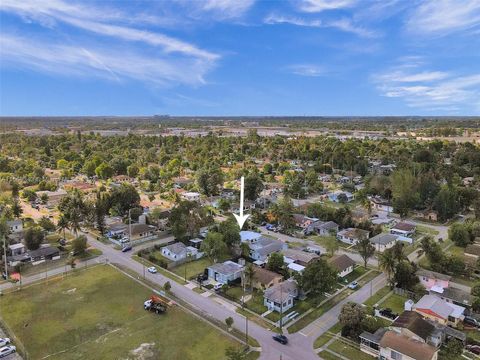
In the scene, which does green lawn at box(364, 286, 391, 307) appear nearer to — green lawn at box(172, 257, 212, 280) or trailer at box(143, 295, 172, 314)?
green lawn at box(172, 257, 212, 280)

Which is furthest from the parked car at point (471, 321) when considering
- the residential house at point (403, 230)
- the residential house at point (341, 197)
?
the residential house at point (341, 197)

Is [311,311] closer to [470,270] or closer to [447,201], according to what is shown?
[470,270]

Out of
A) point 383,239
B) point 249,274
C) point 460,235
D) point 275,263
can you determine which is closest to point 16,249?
point 249,274

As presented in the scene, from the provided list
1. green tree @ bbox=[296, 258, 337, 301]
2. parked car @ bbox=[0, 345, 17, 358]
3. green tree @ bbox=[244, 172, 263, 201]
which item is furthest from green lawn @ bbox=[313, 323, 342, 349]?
green tree @ bbox=[244, 172, 263, 201]

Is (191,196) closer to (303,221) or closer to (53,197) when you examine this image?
(303,221)

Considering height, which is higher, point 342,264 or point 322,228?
point 342,264

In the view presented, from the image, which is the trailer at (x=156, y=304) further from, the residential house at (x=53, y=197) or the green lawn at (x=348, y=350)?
the residential house at (x=53, y=197)
